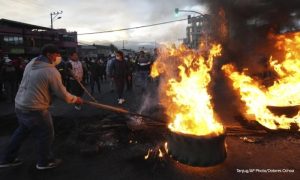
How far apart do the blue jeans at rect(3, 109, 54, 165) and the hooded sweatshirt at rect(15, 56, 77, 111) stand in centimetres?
12

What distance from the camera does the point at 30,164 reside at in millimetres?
4738

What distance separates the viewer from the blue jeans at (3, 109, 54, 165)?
14.2 ft

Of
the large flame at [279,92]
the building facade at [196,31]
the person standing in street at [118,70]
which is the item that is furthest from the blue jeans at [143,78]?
the large flame at [279,92]

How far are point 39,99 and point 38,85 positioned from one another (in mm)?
235

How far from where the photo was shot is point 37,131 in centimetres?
440

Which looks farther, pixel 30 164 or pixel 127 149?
pixel 127 149

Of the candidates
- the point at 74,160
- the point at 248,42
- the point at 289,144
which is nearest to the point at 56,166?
the point at 74,160

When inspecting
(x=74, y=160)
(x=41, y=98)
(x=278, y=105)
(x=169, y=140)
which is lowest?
(x=74, y=160)

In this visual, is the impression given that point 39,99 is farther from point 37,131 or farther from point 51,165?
point 51,165

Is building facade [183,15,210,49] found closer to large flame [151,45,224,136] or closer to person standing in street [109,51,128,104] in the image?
person standing in street [109,51,128,104]

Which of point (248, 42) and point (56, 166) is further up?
point (248, 42)

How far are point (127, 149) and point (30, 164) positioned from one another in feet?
6.01

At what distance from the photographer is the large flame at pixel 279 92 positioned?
6.36m

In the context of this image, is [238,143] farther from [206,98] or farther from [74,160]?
[74,160]
